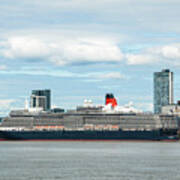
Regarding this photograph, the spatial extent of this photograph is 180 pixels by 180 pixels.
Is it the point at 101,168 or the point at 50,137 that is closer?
the point at 101,168

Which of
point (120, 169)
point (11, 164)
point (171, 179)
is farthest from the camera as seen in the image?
point (11, 164)

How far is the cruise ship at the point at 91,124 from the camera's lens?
147 m

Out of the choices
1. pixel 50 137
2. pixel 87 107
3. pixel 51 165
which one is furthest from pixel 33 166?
pixel 87 107

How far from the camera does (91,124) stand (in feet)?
506

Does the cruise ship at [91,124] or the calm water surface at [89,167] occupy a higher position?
the cruise ship at [91,124]

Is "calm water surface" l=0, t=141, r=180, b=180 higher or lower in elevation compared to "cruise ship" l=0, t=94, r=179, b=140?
lower

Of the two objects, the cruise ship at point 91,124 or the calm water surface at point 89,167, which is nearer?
the calm water surface at point 89,167

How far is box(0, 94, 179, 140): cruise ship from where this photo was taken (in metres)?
147

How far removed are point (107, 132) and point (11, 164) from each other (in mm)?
76188

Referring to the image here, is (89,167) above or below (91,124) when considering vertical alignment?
below

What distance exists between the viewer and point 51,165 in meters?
70.9

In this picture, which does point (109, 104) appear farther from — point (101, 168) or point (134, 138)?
point (101, 168)

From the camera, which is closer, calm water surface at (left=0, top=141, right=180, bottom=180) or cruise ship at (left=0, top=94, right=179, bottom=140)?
calm water surface at (left=0, top=141, right=180, bottom=180)

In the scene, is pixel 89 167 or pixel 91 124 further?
pixel 91 124
